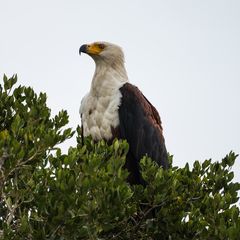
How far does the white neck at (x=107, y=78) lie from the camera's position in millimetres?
10672

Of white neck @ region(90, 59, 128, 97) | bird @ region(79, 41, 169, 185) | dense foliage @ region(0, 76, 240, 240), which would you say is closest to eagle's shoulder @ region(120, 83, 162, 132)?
bird @ region(79, 41, 169, 185)

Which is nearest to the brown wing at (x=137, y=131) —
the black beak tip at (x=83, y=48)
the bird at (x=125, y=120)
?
the bird at (x=125, y=120)

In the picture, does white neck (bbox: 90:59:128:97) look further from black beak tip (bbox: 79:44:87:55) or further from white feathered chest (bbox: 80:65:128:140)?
black beak tip (bbox: 79:44:87:55)

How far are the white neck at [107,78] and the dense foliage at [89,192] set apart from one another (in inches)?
70.7

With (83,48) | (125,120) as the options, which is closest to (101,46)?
(83,48)

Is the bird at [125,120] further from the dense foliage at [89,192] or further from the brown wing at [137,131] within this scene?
the dense foliage at [89,192]

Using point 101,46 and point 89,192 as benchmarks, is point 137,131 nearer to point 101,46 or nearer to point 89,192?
point 101,46

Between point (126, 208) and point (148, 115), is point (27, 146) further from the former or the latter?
point (148, 115)

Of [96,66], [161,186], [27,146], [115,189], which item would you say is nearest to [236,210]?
[161,186]

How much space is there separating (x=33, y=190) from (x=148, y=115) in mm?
3840

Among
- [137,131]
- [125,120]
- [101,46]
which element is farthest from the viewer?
[101,46]

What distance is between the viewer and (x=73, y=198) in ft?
22.2

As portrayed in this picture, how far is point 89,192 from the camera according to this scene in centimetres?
707

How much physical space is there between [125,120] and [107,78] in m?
1.02
